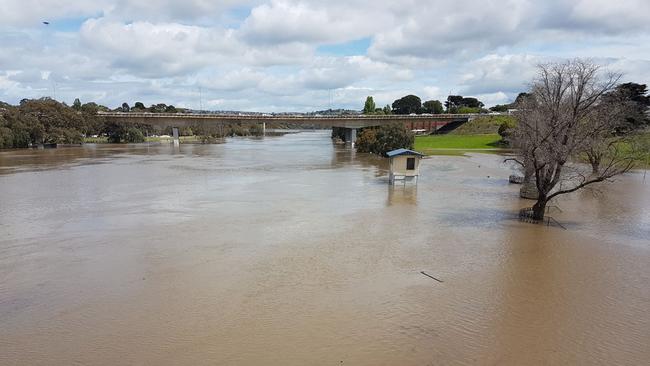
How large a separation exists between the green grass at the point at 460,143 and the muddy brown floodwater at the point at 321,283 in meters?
48.4

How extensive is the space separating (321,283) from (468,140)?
237 ft

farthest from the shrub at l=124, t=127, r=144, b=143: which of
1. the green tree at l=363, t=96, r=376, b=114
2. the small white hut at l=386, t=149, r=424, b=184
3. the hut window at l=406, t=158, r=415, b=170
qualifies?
the hut window at l=406, t=158, r=415, b=170

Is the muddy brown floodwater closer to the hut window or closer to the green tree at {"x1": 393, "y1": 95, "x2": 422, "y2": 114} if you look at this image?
the hut window

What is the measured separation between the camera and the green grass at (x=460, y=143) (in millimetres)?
73875

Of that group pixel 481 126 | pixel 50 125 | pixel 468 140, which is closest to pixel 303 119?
pixel 468 140

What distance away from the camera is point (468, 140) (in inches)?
3155

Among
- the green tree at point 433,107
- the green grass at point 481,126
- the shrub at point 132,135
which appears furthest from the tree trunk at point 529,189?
the green tree at point 433,107

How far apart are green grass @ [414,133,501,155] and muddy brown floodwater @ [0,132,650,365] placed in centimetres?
4839

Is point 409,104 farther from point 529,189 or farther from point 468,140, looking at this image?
point 529,189

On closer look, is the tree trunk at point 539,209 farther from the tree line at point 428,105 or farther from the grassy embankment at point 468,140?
the tree line at point 428,105

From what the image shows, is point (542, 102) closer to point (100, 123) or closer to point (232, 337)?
point (232, 337)

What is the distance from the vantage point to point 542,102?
23219mm

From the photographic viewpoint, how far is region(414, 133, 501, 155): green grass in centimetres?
7388

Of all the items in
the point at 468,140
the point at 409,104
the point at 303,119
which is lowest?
the point at 468,140
